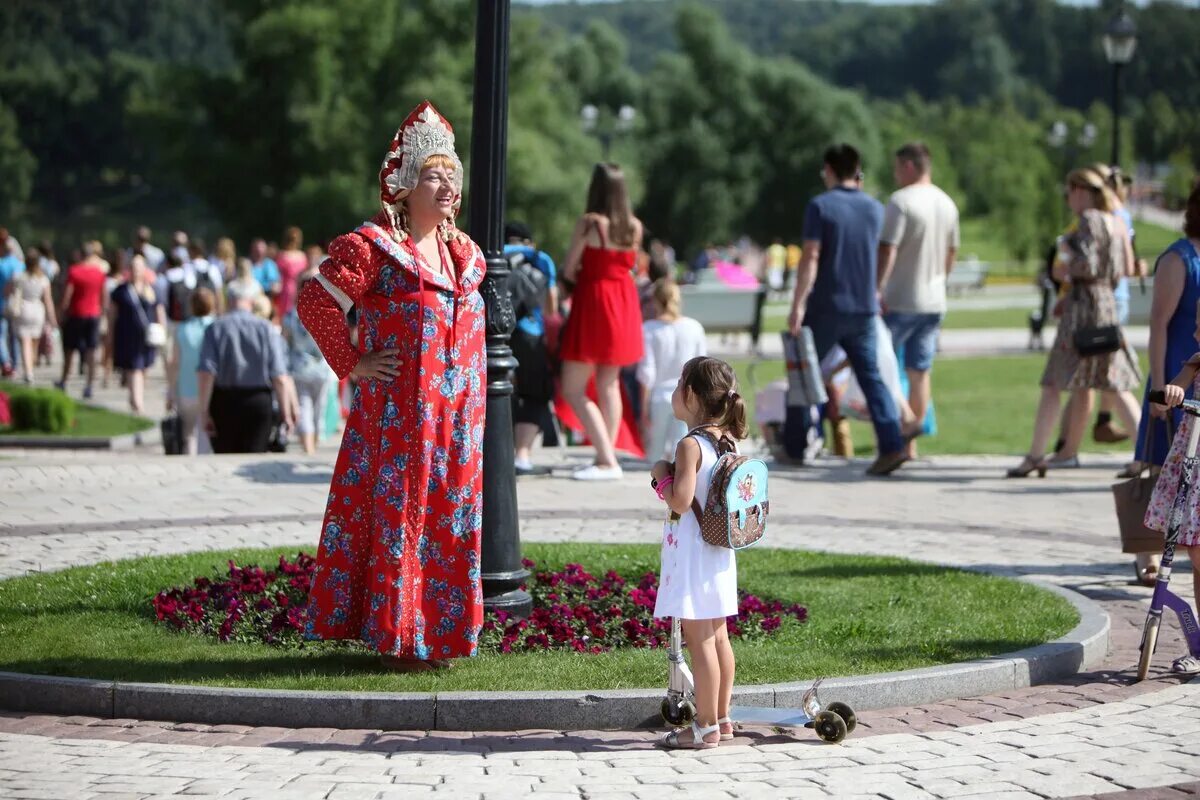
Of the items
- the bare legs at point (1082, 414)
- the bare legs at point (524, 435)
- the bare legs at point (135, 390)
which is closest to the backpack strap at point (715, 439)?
the bare legs at point (1082, 414)

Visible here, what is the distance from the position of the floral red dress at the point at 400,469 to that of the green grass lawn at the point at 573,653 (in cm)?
21

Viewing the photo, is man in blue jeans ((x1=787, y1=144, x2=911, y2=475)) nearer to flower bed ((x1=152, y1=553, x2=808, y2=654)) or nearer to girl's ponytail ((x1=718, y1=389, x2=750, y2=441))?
flower bed ((x1=152, y1=553, x2=808, y2=654))

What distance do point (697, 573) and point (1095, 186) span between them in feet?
23.4

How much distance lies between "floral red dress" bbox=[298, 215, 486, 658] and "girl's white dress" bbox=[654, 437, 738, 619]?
3.33 feet

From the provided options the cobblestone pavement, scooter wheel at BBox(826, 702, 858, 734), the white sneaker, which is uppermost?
the white sneaker

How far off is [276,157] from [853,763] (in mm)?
56757

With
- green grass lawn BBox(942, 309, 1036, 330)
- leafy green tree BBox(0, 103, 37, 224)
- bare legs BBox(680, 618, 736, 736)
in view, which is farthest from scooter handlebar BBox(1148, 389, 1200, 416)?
leafy green tree BBox(0, 103, 37, 224)

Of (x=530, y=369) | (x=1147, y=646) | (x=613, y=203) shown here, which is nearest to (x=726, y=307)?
(x=530, y=369)

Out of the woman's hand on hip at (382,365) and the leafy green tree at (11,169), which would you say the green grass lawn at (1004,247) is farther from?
the woman's hand on hip at (382,365)

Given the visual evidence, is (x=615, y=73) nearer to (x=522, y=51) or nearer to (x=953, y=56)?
(x=522, y=51)

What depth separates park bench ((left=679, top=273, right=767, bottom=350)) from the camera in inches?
1092

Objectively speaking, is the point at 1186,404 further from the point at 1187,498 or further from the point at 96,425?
the point at 96,425

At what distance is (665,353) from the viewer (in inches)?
501

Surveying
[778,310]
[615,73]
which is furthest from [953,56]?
[778,310]
